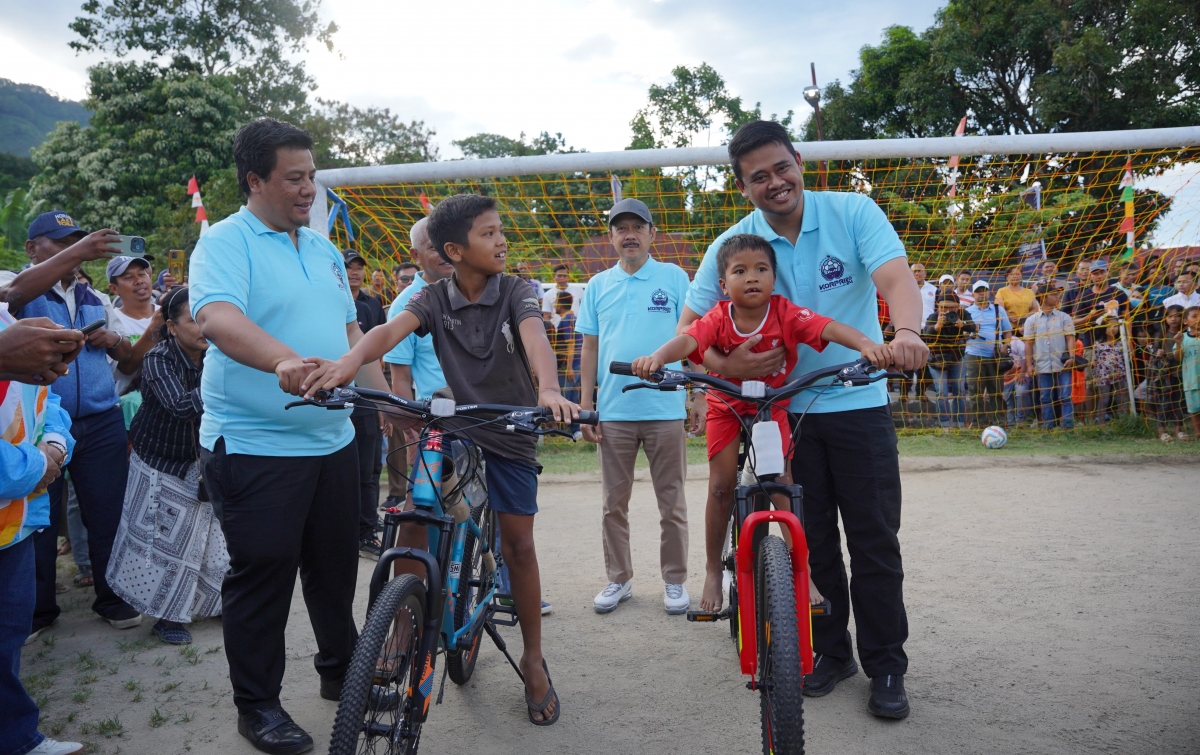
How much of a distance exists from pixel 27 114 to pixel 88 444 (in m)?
132

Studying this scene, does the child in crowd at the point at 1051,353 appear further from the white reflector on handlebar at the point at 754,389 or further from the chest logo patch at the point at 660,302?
the white reflector on handlebar at the point at 754,389

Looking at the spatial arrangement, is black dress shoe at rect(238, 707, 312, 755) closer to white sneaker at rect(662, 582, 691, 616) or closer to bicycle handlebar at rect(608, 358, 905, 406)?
bicycle handlebar at rect(608, 358, 905, 406)

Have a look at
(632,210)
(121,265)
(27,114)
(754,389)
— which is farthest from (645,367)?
(27,114)

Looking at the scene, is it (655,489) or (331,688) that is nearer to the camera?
(331,688)

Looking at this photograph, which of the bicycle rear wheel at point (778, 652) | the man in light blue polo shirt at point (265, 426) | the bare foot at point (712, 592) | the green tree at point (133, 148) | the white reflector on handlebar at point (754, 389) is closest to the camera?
the bicycle rear wheel at point (778, 652)

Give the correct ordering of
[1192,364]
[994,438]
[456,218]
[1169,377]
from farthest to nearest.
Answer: [1169,377]
[994,438]
[1192,364]
[456,218]

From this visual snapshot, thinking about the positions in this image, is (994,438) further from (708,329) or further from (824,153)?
(708,329)

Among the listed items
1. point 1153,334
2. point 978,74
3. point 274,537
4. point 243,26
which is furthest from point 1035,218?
point 243,26

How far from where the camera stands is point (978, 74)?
66.8 feet

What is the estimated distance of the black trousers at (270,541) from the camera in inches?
118

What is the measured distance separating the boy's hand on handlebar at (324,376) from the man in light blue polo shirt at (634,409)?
2106mm

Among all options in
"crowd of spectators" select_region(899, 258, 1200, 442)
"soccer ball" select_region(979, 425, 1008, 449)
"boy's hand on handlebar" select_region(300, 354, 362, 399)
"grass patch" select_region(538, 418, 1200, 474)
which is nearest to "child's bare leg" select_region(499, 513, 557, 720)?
"boy's hand on handlebar" select_region(300, 354, 362, 399)

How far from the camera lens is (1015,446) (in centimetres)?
921

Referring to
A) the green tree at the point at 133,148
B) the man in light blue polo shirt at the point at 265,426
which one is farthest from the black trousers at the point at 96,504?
the green tree at the point at 133,148
